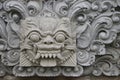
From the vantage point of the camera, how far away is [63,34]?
2070mm

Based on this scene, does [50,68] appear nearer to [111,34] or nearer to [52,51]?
[52,51]

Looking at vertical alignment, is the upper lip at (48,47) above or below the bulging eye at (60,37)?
below

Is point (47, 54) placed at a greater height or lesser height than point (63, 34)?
lesser

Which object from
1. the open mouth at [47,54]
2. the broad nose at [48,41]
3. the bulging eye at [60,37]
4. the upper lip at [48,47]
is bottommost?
the open mouth at [47,54]

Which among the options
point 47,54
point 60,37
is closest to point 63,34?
point 60,37

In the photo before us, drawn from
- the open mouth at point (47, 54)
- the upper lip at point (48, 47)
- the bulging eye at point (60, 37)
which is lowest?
the open mouth at point (47, 54)

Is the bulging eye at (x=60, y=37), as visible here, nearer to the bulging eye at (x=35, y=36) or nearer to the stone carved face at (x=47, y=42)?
the stone carved face at (x=47, y=42)

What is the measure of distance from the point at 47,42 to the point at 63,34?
11 cm

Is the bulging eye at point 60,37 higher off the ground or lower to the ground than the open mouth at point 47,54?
higher

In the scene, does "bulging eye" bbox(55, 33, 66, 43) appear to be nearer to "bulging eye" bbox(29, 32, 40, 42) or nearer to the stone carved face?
the stone carved face

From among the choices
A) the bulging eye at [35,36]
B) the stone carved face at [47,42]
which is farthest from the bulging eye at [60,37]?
the bulging eye at [35,36]

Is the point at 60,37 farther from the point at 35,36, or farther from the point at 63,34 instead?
the point at 35,36

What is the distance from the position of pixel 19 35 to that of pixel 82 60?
0.42 m

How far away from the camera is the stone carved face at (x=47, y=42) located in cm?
204
